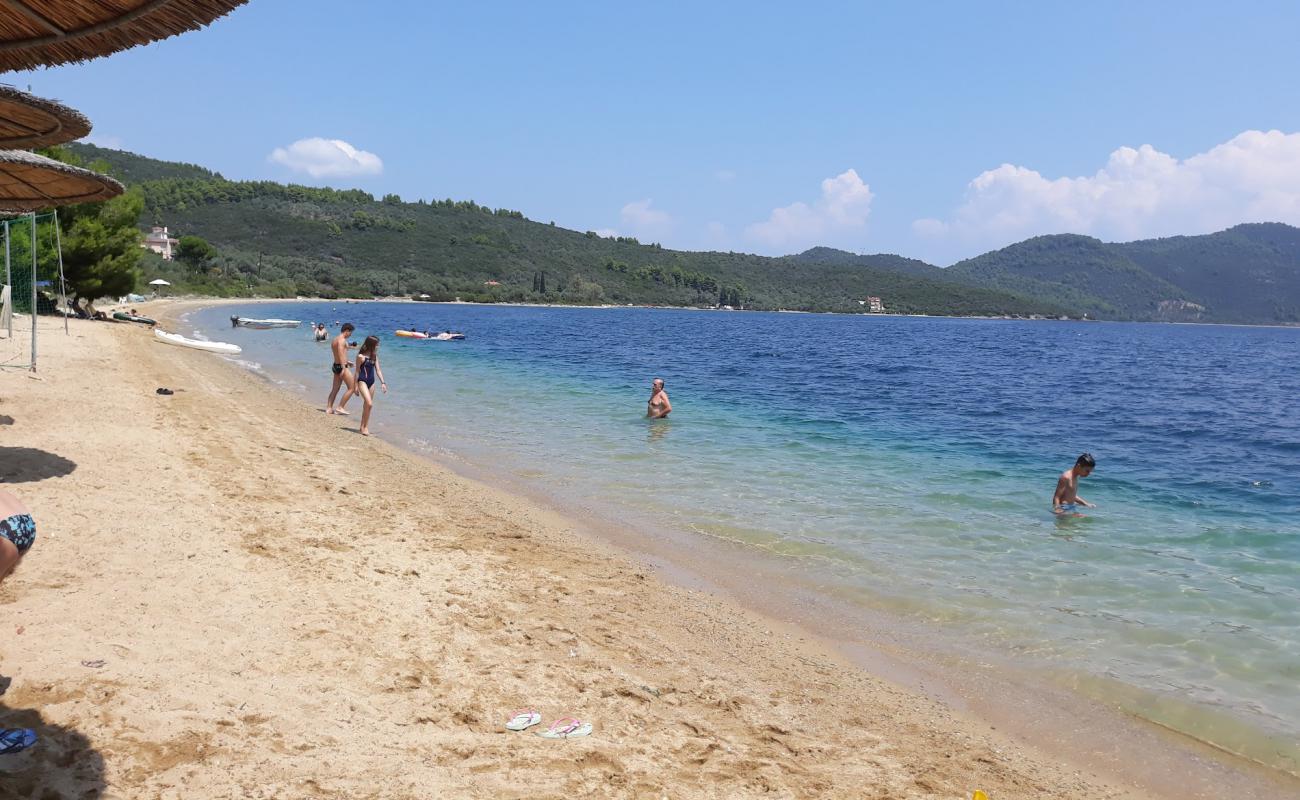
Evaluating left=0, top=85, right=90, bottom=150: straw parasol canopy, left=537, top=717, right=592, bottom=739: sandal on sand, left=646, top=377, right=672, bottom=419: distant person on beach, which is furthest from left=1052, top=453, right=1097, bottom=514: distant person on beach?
left=0, top=85, right=90, bottom=150: straw parasol canopy

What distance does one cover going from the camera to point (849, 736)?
403cm

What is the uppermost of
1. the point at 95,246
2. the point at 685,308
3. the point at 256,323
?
the point at 685,308

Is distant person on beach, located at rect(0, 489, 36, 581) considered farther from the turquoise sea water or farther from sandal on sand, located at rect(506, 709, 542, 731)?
the turquoise sea water

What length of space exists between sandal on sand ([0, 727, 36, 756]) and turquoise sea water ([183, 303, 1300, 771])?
515 centimetres

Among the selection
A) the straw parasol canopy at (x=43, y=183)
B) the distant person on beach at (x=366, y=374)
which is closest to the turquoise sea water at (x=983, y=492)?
the distant person on beach at (x=366, y=374)

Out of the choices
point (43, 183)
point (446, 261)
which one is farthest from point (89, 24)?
point (446, 261)

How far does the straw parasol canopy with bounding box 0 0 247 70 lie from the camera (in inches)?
120

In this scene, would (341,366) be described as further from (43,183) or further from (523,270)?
(523,270)

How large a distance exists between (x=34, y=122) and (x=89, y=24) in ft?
4.82

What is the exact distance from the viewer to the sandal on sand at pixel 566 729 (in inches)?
142

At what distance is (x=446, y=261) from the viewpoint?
12500cm

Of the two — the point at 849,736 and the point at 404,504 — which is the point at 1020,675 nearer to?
the point at 849,736

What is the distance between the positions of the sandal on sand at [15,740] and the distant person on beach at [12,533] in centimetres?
77

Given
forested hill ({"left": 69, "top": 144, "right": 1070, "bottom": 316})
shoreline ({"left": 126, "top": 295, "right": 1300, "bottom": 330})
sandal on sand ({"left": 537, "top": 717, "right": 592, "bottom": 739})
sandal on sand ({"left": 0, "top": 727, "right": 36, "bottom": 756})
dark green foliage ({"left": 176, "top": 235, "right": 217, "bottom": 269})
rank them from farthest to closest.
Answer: forested hill ({"left": 69, "top": 144, "right": 1070, "bottom": 316}) → dark green foliage ({"left": 176, "top": 235, "right": 217, "bottom": 269}) → shoreline ({"left": 126, "top": 295, "right": 1300, "bottom": 330}) → sandal on sand ({"left": 537, "top": 717, "right": 592, "bottom": 739}) → sandal on sand ({"left": 0, "top": 727, "right": 36, "bottom": 756})
